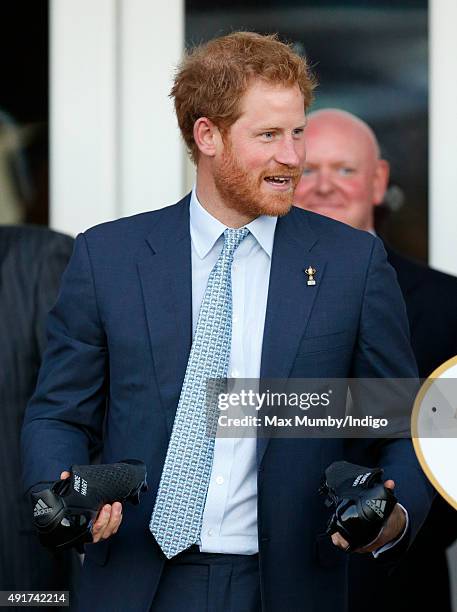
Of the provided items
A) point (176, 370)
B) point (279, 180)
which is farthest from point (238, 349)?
point (279, 180)

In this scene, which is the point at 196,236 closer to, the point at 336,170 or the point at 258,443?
the point at 258,443

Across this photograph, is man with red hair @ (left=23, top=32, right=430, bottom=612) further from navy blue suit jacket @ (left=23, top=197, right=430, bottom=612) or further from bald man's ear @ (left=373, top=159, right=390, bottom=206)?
bald man's ear @ (left=373, top=159, right=390, bottom=206)

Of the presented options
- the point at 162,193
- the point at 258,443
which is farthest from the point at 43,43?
the point at 258,443

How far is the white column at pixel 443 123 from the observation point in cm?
400

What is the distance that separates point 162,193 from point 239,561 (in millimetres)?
1760

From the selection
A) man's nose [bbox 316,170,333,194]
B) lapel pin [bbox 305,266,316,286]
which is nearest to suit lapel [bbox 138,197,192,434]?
lapel pin [bbox 305,266,316,286]

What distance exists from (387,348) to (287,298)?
0.22m

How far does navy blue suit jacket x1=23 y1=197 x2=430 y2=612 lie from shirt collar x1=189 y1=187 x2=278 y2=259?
0.02m

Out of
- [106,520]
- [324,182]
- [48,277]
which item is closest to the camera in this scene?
[106,520]

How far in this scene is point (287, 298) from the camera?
8.70 ft

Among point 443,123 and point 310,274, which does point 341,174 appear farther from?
point 310,274

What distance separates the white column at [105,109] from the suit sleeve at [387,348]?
153cm

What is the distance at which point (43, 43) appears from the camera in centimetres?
414

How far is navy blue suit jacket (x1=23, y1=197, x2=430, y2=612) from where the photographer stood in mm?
2613
